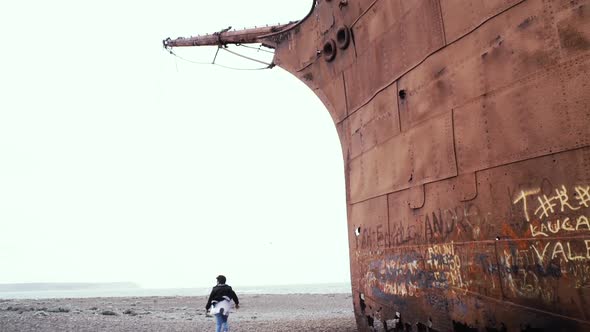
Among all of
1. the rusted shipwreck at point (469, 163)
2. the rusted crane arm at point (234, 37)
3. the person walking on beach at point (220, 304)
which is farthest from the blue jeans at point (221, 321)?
the rusted crane arm at point (234, 37)

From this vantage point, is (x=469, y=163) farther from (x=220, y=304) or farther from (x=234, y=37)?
(x=234, y=37)

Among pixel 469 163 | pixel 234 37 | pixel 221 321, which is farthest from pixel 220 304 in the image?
pixel 234 37

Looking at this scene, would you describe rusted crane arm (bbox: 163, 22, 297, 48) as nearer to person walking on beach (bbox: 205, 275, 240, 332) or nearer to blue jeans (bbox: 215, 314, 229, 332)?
person walking on beach (bbox: 205, 275, 240, 332)

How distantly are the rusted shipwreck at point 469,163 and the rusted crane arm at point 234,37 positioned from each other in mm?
3578

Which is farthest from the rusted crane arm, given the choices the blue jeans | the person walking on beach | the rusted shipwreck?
the blue jeans

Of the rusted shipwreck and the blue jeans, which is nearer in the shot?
the rusted shipwreck

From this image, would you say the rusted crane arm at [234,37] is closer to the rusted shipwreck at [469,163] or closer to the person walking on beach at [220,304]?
the rusted shipwreck at [469,163]

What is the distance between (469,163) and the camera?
5.39 m

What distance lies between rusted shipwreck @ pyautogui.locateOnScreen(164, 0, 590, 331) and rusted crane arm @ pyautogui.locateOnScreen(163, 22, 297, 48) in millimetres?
3578

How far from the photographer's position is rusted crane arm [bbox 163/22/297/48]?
12.0 meters

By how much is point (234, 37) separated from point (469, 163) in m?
9.64

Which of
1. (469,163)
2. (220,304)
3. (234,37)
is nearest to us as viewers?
(469,163)

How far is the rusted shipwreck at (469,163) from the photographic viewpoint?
13.6 feet

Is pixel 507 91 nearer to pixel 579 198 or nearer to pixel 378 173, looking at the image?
pixel 579 198
